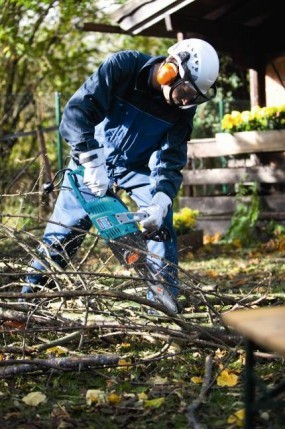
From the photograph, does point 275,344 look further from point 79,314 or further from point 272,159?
point 272,159

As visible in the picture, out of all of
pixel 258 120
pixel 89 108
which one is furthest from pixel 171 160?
pixel 258 120

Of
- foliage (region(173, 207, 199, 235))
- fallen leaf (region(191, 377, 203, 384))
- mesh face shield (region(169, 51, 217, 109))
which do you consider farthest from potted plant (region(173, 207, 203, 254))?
fallen leaf (region(191, 377, 203, 384))

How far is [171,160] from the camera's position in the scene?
537cm

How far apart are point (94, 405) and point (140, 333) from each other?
27.3 inches

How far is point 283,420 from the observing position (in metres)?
2.96

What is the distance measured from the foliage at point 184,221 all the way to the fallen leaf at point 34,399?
576 cm

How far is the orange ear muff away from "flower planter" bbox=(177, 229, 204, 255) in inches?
167

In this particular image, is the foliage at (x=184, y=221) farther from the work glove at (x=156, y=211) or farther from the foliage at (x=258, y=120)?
the work glove at (x=156, y=211)

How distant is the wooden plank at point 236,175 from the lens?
965cm

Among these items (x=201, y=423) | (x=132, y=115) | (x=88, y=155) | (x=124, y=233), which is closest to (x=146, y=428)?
(x=201, y=423)

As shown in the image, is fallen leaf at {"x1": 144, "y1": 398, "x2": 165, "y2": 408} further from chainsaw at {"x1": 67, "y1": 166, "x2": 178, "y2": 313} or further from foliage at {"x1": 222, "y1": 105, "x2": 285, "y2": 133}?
foliage at {"x1": 222, "y1": 105, "x2": 285, "y2": 133}

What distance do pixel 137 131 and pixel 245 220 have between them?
441cm

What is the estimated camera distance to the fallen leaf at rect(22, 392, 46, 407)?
11.4 ft

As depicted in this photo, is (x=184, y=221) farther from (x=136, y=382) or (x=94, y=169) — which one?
(x=136, y=382)
